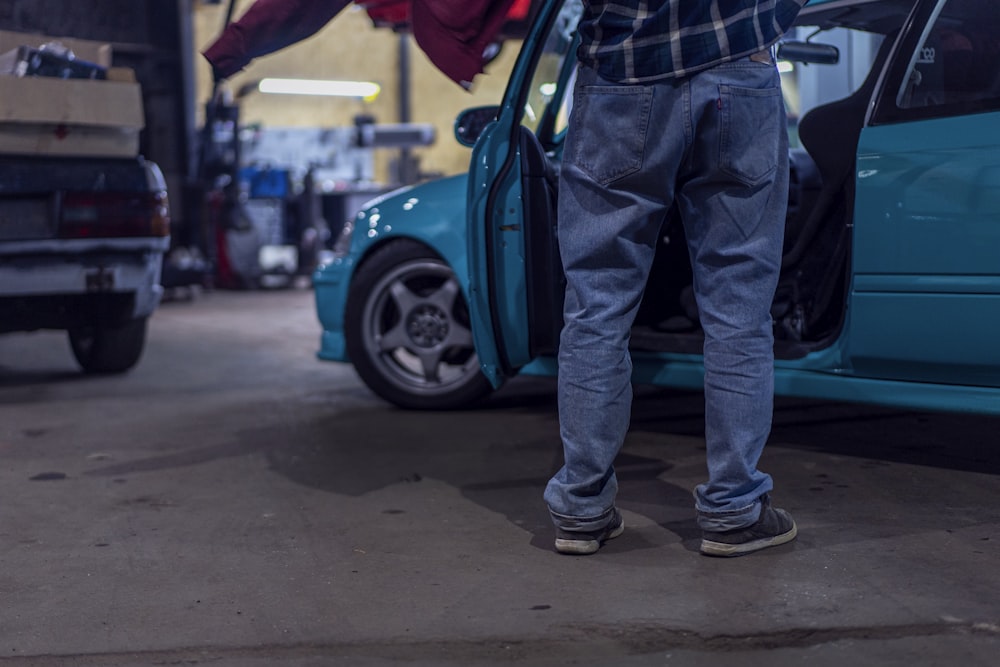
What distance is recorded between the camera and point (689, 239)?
9.14 feet

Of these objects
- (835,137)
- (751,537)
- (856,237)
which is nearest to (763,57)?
(856,237)

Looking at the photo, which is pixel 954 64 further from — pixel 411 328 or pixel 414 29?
A: pixel 411 328

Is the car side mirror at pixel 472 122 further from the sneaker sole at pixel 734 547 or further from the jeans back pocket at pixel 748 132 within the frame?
the sneaker sole at pixel 734 547

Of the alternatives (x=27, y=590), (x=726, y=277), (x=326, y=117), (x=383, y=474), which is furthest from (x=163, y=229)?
(x=326, y=117)

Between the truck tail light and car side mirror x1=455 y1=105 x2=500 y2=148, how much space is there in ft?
6.01

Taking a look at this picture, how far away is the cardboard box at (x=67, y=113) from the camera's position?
511cm

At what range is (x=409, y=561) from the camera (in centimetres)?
284

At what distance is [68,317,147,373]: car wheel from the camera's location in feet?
19.8

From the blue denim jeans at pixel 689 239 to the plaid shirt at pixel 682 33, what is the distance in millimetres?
31

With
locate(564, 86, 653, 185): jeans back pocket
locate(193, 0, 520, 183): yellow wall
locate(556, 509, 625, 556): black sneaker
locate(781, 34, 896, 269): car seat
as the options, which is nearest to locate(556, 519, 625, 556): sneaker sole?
locate(556, 509, 625, 556): black sneaker

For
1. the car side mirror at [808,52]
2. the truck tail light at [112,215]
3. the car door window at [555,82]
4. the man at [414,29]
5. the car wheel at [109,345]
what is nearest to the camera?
the man at [414,29]

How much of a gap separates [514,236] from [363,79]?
1705 cm

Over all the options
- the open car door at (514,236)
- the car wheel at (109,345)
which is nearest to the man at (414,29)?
the open car door at (514,236)

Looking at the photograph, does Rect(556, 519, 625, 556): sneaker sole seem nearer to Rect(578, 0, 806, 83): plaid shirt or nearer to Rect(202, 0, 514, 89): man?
Rect(578, 0, 806, 83): plaid shirt
